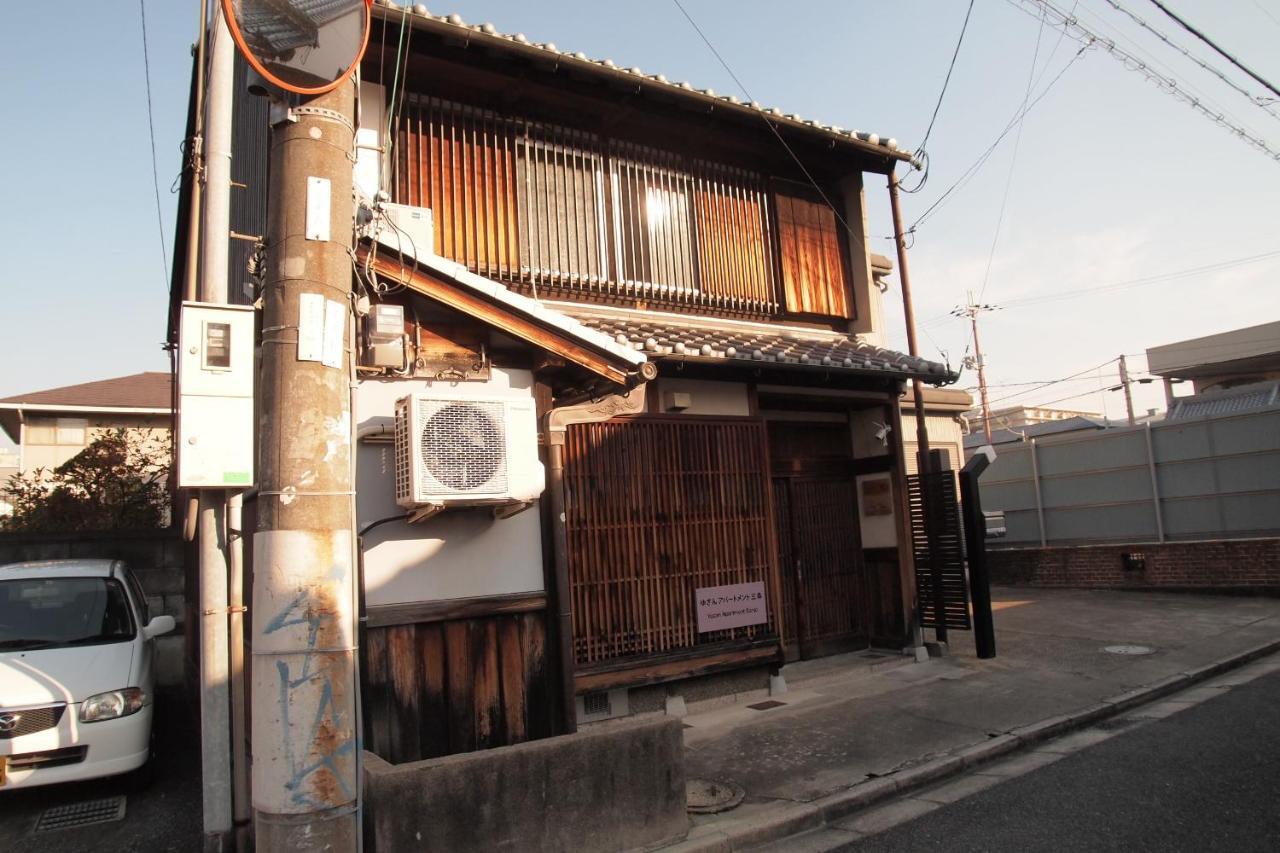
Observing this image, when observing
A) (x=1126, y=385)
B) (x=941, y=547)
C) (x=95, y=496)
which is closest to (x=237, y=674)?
(x=95, y=496)

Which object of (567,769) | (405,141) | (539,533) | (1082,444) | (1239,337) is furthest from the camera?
(1239,337)

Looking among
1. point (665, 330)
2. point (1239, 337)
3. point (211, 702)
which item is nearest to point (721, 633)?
point (665, 330)

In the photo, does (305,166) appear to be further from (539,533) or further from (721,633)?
(721,633)

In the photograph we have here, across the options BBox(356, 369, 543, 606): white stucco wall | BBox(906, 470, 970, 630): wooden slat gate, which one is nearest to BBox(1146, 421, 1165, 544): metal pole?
BBox(906, 470, 970, 630): wooden slat gate

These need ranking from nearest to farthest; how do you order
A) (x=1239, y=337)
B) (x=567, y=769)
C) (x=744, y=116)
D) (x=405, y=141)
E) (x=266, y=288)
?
1. (x=266, y=288)
2. (x=567, y=769)
3. (x=405, y=141)
4. (x=744, y=116)
5. (x=1239, y=337)

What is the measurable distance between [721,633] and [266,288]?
5.77m

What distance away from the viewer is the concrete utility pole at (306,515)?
10.5ft

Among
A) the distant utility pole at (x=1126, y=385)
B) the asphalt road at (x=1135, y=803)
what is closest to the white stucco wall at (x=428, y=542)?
the asphalt road at (x=1135, y=803)

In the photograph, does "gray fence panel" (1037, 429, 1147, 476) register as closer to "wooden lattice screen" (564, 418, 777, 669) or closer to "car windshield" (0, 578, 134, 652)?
"wooden lattice screen" (564, 418, 777, 669)

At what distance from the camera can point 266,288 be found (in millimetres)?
3551

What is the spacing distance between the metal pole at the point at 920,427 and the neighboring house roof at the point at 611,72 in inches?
31.4

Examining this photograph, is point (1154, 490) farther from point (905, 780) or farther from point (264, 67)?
point (264, 67)

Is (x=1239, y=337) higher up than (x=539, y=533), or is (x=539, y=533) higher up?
(x=1239, y=337)

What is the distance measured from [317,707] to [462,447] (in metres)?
2.36
